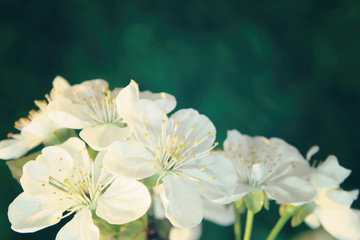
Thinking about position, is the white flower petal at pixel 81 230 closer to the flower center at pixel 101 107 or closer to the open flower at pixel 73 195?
the open flower at pixel 73 195

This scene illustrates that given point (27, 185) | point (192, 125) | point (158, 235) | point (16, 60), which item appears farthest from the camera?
point (16, 60)

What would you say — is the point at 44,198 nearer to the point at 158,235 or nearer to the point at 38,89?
the point at 158,235

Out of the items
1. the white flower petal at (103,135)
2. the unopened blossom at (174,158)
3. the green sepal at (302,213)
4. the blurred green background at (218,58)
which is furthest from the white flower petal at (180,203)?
the blurred green background at (218,58)

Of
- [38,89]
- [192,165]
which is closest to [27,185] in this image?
[192,165]

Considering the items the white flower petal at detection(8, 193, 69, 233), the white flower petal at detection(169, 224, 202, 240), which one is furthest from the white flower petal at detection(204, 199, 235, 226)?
the white flower petal at detection(8, 193, 69, 233)

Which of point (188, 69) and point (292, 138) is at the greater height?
point (188, 69)

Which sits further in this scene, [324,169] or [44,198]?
[324,169]

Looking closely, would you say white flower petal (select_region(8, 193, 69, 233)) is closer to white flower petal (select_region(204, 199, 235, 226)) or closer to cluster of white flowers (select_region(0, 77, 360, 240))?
cluster of white flowers (select_region(0, 77, 360, 240))

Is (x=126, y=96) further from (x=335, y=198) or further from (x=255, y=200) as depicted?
(x=335, y=198)
